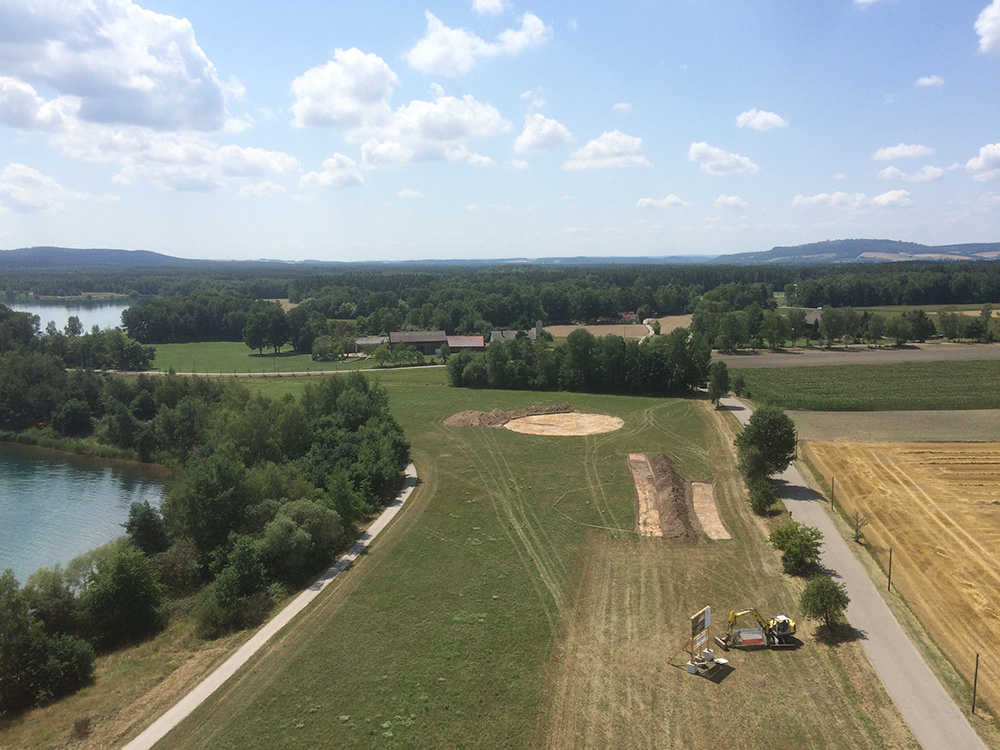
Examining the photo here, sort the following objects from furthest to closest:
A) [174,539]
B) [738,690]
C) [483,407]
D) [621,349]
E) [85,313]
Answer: [85,313]
[621,349]
[483,407]
[174,539]
[738,690]

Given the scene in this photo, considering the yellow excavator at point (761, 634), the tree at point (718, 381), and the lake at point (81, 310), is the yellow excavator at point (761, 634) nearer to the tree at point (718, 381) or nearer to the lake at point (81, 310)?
the tree at point (718, 381)

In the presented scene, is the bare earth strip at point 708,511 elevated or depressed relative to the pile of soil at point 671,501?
depressed

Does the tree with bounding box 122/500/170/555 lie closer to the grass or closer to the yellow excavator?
the yellow excavator

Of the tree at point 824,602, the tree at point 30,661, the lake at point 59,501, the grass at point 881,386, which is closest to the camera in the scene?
the tree at point 30,661

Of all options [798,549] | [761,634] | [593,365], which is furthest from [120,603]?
[593,365]

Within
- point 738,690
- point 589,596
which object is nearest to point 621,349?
point 589,596

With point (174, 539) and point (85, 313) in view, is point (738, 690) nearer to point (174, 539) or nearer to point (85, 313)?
point (174, 539)

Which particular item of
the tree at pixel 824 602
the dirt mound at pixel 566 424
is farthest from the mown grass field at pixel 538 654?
the dirt mound at pixel 566 424
